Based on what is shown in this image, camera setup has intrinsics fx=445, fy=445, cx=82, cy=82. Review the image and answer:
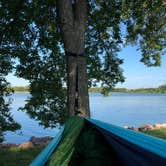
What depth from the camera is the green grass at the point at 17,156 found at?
10.2 metres

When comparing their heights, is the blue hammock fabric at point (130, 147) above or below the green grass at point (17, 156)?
above

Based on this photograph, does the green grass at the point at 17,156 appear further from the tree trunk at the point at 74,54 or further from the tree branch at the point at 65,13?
the tree branch at the point at 65,13

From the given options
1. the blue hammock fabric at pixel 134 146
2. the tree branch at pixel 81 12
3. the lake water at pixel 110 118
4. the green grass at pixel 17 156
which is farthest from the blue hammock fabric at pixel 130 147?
the lake water at pixel 110 118

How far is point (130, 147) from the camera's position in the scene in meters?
4.11

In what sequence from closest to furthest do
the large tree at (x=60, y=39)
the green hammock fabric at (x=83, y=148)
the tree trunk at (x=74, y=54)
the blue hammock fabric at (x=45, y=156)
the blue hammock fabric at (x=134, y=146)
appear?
the blue hammock fabric at (x=134, y=146)
the blue hammock fabric at (x=45, y=156)
the green hammock fabric at (x=83, y=148)
the tree trunk at (x=74, y=54)
the large tree at (x=60, y=39)

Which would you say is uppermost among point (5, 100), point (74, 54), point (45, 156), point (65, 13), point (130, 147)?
point (65, 13)

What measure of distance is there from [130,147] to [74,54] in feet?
11.8

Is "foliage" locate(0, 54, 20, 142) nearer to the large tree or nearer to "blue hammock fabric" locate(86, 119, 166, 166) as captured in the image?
the large tree

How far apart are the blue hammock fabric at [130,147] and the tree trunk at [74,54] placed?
244 cm

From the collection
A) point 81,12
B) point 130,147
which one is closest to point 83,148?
point 130,147

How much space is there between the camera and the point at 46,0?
30.9ft

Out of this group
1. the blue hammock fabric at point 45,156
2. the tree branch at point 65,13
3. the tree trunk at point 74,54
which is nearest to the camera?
the blue hammock fabric at point 45,156

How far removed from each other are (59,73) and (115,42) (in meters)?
1.68

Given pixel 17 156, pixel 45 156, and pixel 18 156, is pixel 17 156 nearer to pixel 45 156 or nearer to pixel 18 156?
pixel 18 156
